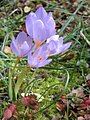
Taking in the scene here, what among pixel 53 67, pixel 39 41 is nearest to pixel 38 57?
pixel 39 41

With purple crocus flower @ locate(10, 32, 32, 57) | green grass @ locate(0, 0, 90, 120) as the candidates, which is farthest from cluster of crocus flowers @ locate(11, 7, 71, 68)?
green grass @ locate(0, 0, 90, 120)

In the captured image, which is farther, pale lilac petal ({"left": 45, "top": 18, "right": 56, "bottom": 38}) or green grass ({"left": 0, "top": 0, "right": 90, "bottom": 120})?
green grass ({"left": 0, "top": 0, "right": 90, "bottom": 120})

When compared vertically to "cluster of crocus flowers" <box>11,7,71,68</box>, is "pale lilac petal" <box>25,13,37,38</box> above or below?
above

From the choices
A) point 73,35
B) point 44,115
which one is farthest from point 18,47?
point 73,35

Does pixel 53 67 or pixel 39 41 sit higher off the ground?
pixel 39 41

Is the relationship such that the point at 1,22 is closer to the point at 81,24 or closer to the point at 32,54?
the point at 81,24

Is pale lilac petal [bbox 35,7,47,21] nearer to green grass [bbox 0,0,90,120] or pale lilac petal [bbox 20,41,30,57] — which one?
pale lilac petal [bbox 20,41,30,57]

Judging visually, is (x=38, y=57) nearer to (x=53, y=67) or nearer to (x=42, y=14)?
(x=42, y=14)
